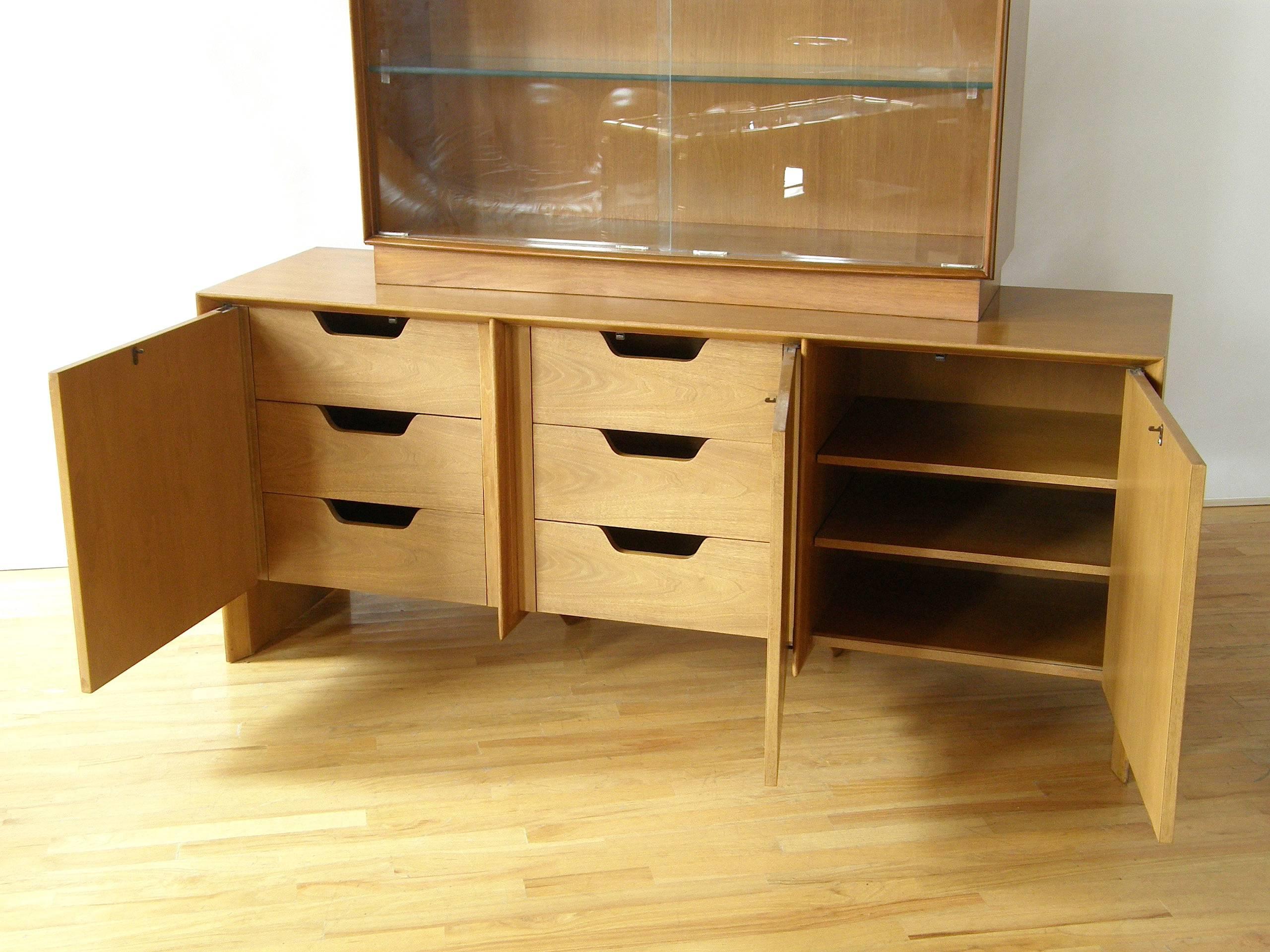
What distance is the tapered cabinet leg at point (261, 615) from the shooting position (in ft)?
7.08

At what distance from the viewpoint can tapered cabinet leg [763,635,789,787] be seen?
1694 millimetres

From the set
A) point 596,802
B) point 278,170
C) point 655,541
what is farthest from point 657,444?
point 278,170

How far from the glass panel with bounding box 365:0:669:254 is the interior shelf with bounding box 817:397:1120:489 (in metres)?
0.42

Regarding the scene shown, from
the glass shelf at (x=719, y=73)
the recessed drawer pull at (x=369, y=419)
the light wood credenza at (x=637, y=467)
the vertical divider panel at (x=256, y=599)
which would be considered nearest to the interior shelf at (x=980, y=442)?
the light wood credenza at (x=637, y=467)

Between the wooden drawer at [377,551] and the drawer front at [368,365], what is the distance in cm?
17

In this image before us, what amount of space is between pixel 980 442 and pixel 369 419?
1043 millimetres

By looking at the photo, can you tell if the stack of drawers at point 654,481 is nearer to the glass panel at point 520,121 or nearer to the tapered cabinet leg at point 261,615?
the glass panel at point 520,121

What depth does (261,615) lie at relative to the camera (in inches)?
87.2

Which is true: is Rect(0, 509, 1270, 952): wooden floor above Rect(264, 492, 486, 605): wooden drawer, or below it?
below

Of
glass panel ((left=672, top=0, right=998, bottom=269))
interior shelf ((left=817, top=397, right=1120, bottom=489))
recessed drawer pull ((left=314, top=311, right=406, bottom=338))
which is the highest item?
glass panel ((left=672, top=0, right=998, bottom=269))

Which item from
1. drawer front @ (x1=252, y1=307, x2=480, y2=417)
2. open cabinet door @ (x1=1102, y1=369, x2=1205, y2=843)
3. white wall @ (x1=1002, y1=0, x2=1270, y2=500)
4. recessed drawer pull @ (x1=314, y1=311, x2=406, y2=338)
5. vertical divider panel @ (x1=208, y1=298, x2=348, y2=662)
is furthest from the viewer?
white wall @ (x1=1002, y1=0, x2=1270, y2=500)

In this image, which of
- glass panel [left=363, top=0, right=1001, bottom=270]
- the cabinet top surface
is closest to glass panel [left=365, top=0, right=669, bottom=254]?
glass panel [left=363, top=0, right=1001, bottom=270]

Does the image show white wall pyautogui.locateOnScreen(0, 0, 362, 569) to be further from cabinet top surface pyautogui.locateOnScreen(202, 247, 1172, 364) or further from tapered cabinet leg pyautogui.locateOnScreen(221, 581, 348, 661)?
tapered cabinet leg pyautogui.locateOnScreen(221, 581, 348, 661)

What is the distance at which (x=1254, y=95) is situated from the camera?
7.80 feet
